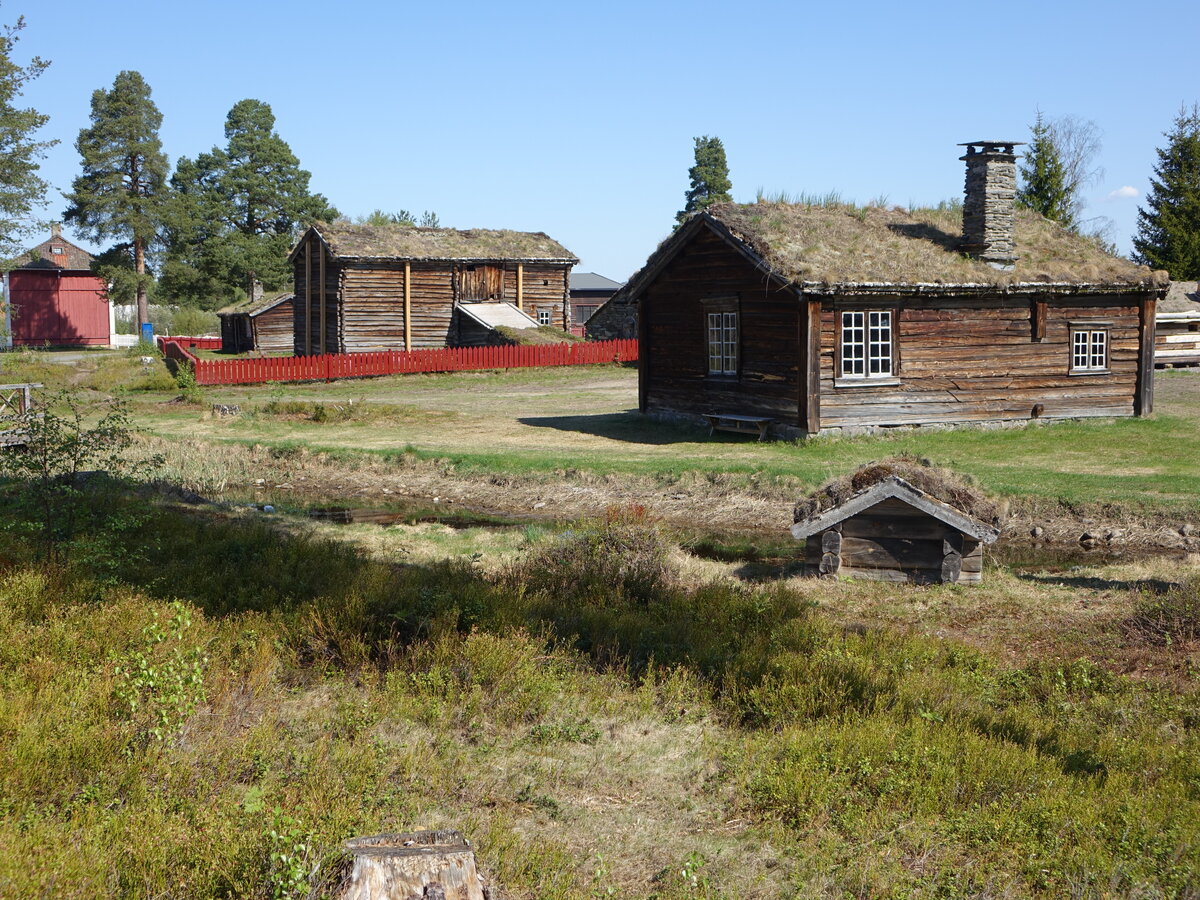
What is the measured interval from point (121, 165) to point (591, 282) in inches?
1378

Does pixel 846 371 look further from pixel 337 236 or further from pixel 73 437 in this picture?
pixel 337 236

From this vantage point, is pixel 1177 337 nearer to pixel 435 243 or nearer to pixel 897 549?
pixel 435 243

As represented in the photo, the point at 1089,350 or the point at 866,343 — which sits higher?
the point at 866,343

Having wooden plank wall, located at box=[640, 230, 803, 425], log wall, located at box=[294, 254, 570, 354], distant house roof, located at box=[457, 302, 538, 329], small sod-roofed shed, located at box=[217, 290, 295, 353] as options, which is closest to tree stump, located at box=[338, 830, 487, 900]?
wooden plank wall, located at box=[640, 230, 803, 425]

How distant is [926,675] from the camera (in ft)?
28.4

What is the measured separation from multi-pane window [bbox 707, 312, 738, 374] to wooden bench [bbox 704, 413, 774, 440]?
1.03 m

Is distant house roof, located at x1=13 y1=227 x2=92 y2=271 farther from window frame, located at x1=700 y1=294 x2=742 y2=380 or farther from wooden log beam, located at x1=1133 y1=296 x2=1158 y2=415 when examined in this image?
wooden log beam, located at x1=1133 y1=296 x2=1158 y2=415

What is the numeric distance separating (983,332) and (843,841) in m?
19.1

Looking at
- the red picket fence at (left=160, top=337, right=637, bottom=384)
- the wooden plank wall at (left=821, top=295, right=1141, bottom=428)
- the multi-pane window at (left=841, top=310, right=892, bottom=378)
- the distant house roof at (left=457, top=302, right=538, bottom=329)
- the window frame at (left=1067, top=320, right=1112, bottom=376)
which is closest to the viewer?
the multi-pane window at (left=841, top=310, right=892, bottom=378)

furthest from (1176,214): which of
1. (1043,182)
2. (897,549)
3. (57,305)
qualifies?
(57,305)

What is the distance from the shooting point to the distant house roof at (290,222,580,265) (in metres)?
43.6

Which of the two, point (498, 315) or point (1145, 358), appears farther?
point (498, 315)

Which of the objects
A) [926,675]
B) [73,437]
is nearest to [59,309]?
[73,437]

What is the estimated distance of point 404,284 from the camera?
4456cm
